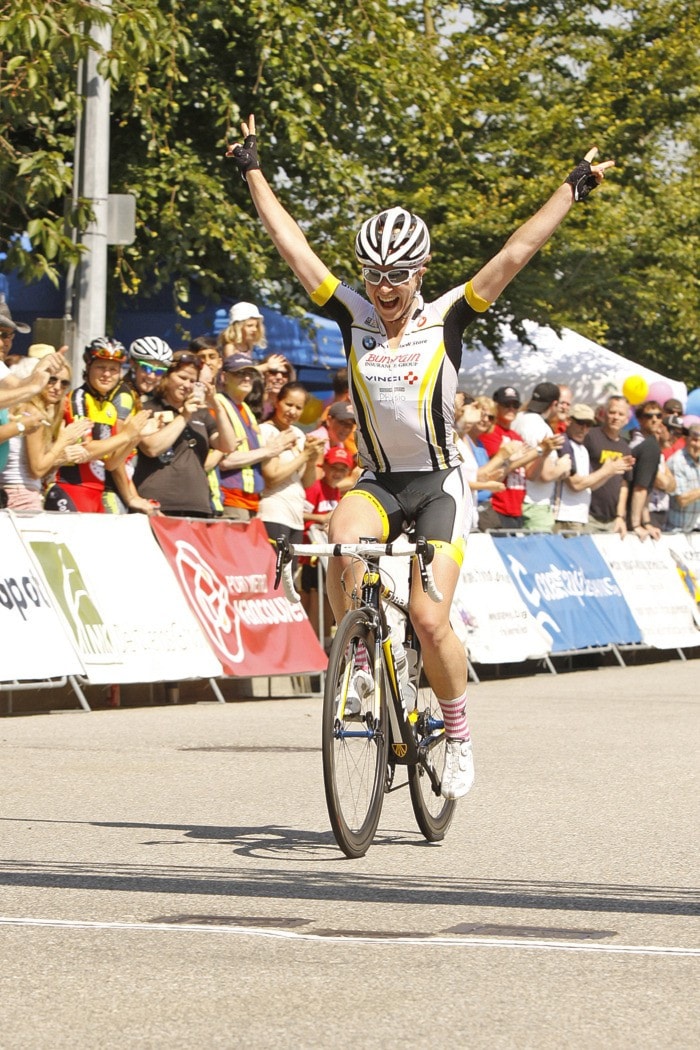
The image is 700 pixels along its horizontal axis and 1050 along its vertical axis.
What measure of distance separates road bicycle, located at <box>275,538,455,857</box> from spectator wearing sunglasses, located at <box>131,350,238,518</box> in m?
6.10

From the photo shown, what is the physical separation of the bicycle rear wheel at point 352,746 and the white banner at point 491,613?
8.45 m

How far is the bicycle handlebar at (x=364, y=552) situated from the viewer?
6.80 m

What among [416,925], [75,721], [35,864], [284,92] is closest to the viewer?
[416,925]

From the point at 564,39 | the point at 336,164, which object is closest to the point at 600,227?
the point at 564,39

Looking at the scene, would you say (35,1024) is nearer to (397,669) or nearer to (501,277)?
(397,669)

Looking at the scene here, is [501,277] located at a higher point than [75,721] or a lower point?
higher

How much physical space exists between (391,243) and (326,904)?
2506 millimetres

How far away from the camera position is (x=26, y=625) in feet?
39.0

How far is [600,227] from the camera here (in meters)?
31.3

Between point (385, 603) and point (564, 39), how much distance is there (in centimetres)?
2731

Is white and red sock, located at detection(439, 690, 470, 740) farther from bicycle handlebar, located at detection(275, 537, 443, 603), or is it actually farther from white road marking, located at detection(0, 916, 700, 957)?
white road marking, located at detection(0, 916, 700, 957)

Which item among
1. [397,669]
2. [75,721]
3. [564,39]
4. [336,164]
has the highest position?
[564,39]

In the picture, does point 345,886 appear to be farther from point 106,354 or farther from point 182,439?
point 182,439

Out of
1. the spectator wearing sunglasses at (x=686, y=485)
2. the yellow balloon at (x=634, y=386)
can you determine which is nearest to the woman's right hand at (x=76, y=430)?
the spectator wearing sunglasses at (x=686, y=485)
